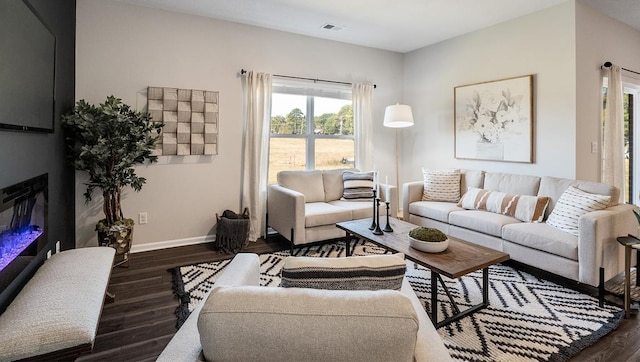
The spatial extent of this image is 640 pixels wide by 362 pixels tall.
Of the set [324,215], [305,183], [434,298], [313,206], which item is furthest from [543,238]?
[305,183]

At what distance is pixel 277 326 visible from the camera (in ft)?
2.53

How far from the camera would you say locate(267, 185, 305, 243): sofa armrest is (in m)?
3.39

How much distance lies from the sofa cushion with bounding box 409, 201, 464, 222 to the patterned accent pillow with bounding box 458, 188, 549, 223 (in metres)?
0.17

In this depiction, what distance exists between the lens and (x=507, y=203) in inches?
131

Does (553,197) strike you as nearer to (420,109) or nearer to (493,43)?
(493,43)

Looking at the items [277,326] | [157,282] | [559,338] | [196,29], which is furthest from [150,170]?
[559,338]

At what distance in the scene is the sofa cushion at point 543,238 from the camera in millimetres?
2527

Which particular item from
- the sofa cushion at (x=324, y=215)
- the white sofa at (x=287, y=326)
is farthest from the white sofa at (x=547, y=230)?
the white sofa at (x=287, y=326)

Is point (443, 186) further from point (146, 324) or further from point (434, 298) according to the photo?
point (146, 324)

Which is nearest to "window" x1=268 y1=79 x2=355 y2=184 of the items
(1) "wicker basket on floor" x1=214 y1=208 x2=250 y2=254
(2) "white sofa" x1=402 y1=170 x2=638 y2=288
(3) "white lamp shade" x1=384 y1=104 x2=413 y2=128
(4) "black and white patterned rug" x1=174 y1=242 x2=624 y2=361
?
(3) "white lamp shade" x1=384 y1=104 x2=413 y2=128

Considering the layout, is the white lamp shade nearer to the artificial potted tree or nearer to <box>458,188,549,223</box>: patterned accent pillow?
<box>458,188,549,223</box>: patterned accent pillow

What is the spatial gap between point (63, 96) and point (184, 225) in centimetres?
174

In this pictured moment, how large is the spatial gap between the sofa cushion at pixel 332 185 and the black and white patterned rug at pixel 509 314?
→ 4.80 feet

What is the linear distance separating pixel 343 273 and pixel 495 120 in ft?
12.5
